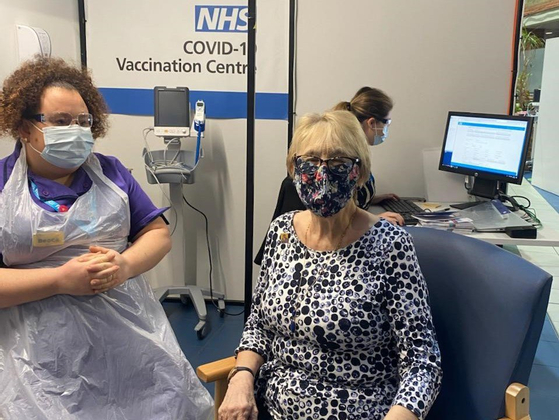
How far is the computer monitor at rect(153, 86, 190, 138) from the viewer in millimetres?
3066

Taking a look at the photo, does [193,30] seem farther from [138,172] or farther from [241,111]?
[138,172]

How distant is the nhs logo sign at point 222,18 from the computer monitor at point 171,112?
474 millimetres

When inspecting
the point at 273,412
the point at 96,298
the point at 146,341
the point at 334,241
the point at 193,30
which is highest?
the point at 193,30

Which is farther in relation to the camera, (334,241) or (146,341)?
(146,341)

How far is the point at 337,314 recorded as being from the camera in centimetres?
134

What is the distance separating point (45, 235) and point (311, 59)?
2.15 m

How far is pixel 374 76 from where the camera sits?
314 centimetres

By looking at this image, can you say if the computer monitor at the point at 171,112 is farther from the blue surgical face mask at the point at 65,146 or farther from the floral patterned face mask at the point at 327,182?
the floral patterned face mask at the point at 327,182

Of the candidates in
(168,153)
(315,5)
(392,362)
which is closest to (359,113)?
(315,5)

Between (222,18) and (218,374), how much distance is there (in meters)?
2.39

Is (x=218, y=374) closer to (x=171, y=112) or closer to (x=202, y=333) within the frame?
(x=202, y=333)

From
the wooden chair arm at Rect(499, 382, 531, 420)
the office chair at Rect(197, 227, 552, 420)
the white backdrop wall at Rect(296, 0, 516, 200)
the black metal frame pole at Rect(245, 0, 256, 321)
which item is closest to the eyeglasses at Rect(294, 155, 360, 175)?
the office chair at Rect(197, 227, 552, 420)

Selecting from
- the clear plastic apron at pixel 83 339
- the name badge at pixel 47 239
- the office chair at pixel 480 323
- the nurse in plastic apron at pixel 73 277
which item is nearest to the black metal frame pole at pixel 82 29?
the nurse in plastic apron at pixel 73 277

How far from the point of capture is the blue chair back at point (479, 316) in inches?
50.3
